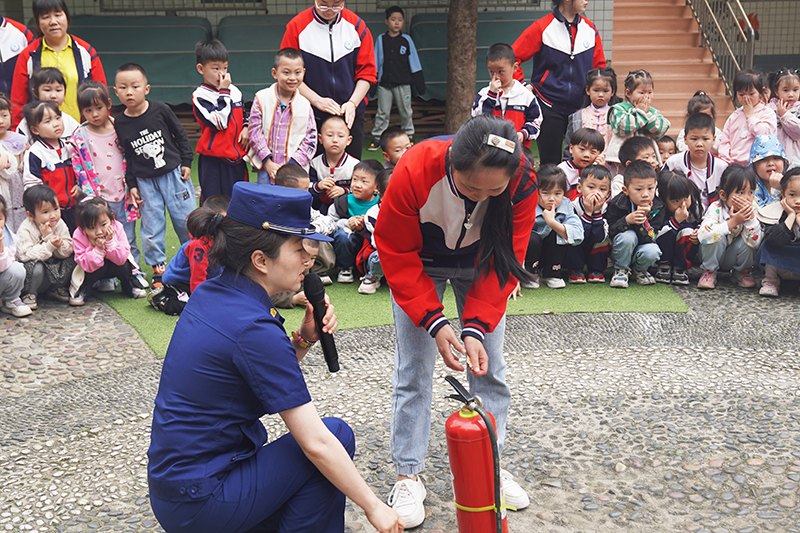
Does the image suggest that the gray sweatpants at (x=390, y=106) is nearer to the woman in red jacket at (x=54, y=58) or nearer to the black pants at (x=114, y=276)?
the woman in red jacket at (x=54, y=58)

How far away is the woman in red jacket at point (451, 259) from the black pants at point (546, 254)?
2.78m

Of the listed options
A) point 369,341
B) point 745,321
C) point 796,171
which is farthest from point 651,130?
point 369,341

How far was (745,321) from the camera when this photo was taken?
184 inches

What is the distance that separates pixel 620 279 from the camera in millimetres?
5426

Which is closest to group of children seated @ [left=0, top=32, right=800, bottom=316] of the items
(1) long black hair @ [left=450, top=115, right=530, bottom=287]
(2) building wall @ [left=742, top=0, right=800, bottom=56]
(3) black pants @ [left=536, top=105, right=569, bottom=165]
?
(3) black pants @ [left=536, top=105, right=569, bottom=165]

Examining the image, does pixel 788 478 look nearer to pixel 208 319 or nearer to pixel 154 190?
pixel 208 319

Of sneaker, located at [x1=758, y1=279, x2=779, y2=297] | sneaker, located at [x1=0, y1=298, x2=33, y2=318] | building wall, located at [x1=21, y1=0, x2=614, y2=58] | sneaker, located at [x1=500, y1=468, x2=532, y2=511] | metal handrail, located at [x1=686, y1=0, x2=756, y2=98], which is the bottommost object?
sneaker, located at [x1=500, y1=468, x2=532, y2=511]

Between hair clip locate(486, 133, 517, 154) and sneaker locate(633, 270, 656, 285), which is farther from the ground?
hair clip locate(486, 133, 517, 154)

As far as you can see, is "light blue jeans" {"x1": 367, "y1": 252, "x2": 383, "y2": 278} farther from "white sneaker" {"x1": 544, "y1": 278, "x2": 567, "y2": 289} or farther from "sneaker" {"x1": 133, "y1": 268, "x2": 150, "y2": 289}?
"sneaker" {"x1": 133, "y1": 268, "x2": 150, "y2": 289}

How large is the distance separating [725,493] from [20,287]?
14.2 ft

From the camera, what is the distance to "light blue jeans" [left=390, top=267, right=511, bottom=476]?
2686mm

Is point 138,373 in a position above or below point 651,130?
below

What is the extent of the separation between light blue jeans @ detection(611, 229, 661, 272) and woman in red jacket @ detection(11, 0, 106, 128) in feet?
13.7

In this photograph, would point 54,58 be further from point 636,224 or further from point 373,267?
point 636,224
